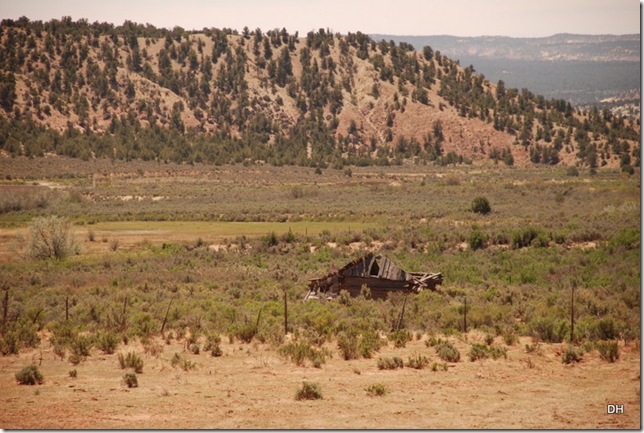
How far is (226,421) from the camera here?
1518 cm

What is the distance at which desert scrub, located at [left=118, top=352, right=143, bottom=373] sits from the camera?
64.0 ft

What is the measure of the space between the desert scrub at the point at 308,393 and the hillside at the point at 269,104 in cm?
9734

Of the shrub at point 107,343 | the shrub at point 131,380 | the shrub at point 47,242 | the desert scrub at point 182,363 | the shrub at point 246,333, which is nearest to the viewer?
the shrub at point 131,380

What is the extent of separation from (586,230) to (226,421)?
35.8 m

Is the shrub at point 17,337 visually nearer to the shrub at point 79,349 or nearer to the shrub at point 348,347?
the shrub at point 79,349

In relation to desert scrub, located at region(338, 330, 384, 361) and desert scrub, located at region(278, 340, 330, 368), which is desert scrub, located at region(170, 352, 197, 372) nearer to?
desert scrub, located at region(278, 340, 330, 368)

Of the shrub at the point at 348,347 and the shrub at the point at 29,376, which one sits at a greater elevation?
the shrub at the point at 29,376

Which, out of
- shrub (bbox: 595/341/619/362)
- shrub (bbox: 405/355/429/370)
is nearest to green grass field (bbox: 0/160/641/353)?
shrub (bbox: 595/341/619/362)

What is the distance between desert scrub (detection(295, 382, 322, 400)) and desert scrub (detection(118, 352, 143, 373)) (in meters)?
4.46

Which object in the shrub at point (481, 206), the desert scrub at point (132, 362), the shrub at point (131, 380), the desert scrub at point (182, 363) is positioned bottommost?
the shrub at point (481, 206)

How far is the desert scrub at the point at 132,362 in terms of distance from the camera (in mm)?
19516

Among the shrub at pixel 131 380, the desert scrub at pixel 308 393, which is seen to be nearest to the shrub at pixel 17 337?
the shrub at pixel 131 380

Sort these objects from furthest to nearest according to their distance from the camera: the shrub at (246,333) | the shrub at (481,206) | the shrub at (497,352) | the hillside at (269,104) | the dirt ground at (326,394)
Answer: the hillside at (269,104) → the shrub at (481,206) → the shrub at (246,333) → the shrub at (497,352) → the dirt ground at (326,394)

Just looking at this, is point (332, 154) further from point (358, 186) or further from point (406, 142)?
point (358, 186)
